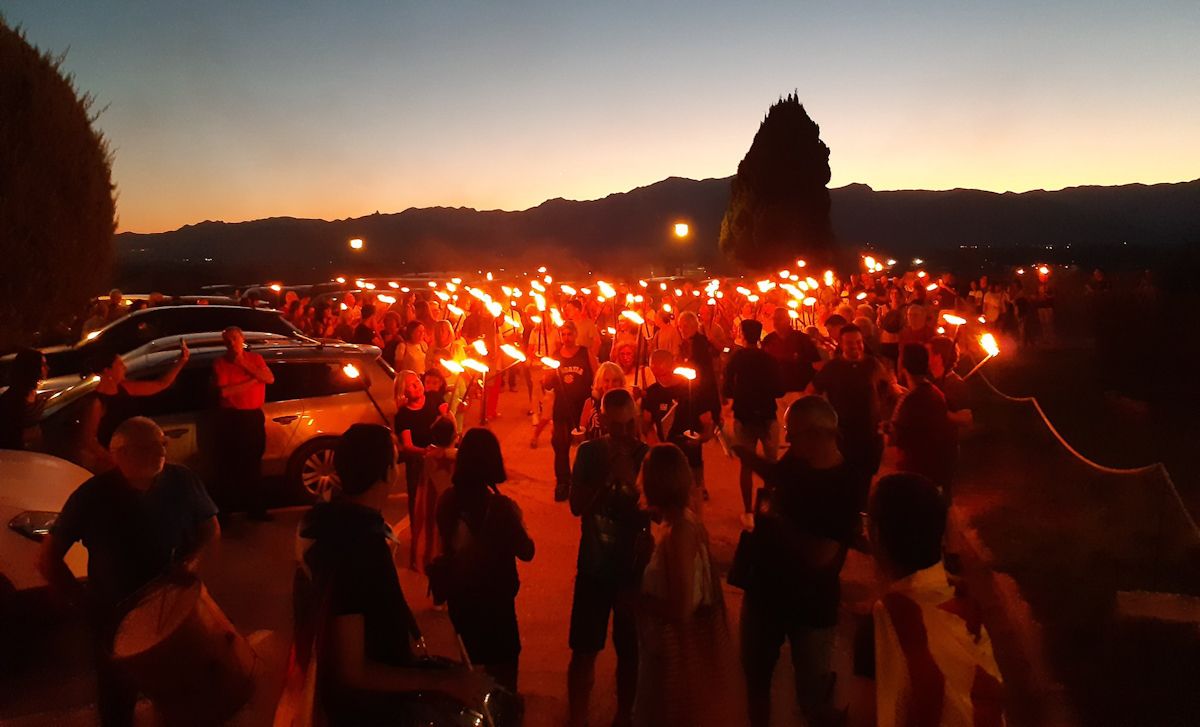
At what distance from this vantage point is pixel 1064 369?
19.2 metres

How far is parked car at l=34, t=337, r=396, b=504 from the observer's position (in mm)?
8477

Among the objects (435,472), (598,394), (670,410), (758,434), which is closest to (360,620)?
(435,472)

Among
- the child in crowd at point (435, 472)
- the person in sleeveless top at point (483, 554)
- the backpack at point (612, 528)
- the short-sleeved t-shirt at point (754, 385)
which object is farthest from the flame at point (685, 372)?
the person in sleeveless top at point (483, 554)

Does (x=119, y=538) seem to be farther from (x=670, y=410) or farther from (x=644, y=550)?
(x=670, y=410)

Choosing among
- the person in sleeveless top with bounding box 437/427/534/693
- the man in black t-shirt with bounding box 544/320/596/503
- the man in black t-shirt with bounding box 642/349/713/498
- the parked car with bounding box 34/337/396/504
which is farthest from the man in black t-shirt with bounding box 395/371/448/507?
the person in sleeveless top with bounding box 437/427/534/693

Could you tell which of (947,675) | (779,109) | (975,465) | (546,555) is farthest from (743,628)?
(779,109)

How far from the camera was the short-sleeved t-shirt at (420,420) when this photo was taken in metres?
7.23

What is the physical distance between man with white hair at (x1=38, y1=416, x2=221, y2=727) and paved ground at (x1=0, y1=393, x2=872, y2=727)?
0.68m

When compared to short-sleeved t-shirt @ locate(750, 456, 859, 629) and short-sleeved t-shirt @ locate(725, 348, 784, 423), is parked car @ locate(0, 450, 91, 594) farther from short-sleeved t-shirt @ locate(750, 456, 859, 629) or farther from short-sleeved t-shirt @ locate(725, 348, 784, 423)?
short-sleeved t-shirt @ locate(725, 348, 784, 423)

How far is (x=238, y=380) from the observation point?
26.3 ft

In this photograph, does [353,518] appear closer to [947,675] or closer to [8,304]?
[947,675]

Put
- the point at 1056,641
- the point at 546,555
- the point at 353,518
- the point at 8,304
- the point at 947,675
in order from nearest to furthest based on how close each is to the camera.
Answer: the point at 947,675 < the point at 353,518 < the point at 1056,641 < the point at 546,555 < the point at 8,304

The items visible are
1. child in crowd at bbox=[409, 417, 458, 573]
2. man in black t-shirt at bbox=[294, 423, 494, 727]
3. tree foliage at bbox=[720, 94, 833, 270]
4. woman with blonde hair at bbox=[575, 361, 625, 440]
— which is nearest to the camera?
man in black t-shirt at bbox=[294, 423, 494, 727]

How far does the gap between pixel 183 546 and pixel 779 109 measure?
46.9m
